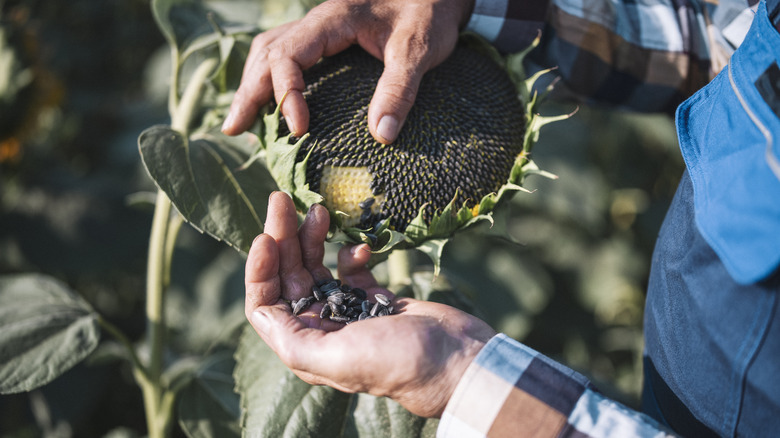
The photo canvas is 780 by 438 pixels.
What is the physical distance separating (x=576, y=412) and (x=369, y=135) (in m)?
0.53

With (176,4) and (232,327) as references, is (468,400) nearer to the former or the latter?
(232,327)

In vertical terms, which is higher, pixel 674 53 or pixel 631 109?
pixel 674 53

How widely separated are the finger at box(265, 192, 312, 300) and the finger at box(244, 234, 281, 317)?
2 cm

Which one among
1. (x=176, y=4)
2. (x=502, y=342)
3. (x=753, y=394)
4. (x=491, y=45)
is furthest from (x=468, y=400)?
(x=176, y=4)

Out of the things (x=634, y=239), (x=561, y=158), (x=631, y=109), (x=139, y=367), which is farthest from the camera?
(x=634, y=239)

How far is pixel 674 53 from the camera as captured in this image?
137 centimetres

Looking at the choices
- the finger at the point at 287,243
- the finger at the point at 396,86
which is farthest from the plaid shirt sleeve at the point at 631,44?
the finger at the point at 287,243

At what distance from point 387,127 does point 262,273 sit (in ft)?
1.01

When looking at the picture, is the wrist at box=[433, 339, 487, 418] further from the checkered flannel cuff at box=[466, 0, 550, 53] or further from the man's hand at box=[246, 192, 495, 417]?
the checkered flannel cuff at box=[466, 0, 550, 53]

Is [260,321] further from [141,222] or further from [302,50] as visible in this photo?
[141,222]

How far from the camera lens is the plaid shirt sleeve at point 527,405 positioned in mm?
831

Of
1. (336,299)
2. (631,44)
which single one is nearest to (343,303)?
(336,299)

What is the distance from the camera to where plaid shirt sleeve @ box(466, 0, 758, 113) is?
53.4 inches

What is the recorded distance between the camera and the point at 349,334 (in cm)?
88
